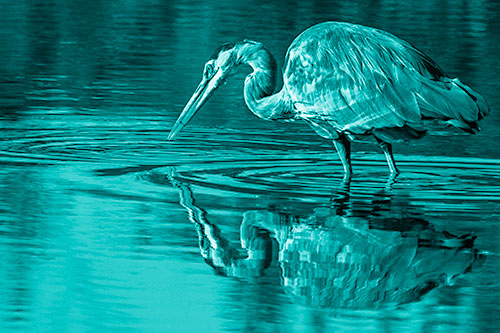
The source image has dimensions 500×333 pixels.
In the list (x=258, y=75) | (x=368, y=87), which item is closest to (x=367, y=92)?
(x=368, y=87)

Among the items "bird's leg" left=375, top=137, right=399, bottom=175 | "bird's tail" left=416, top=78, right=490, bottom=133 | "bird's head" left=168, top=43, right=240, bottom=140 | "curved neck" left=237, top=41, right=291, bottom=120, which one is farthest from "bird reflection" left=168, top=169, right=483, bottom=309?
"bird's head" left=168, top=43, right=240, bottom=140

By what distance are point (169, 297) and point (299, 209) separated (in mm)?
2450

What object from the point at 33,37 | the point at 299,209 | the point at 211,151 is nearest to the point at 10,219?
the point at 299,209

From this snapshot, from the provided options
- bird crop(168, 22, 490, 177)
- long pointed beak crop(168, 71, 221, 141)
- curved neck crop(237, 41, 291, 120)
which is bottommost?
long pointed beak crop(168, 71, 221, 141)

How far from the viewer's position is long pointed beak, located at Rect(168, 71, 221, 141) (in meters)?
11.7

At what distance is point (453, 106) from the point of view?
9570 mm

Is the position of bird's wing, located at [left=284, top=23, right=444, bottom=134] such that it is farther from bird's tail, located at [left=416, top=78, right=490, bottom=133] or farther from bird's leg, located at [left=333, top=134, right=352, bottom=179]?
bird's leg, located at [left=333, top=134, right=352, bottom=179]

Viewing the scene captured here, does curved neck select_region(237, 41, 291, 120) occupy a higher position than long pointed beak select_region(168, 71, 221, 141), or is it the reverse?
curved neck select_region(237, 41, 291, 120)

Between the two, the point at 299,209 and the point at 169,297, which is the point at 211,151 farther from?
the point at 169,297

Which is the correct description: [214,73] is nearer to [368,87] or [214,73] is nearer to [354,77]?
[354,77]

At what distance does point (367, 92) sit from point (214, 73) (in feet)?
6.59

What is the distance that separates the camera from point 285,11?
87.1 feet

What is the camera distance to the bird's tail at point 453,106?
9.54 m

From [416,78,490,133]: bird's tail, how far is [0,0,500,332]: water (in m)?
0.54
